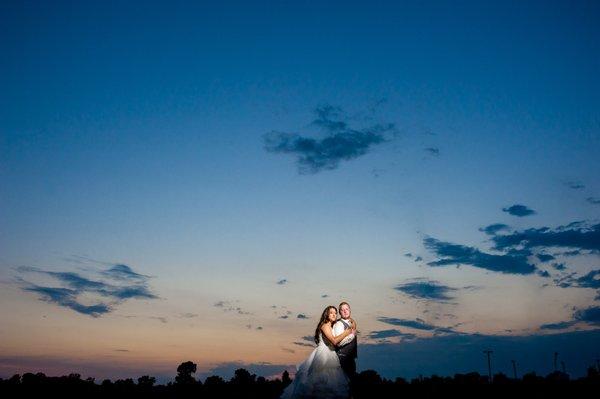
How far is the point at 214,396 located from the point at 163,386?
3.10m

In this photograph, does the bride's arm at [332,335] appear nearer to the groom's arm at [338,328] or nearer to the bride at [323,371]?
the bride at [323,371]

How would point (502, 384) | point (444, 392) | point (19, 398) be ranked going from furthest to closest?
point (444, 392) < point (502, 384) < point (19, 398)

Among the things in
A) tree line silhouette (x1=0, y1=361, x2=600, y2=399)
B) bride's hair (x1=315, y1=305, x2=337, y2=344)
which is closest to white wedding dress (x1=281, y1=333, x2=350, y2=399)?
bride's hair (x1=315, y1=305, x2=337, y2=344)

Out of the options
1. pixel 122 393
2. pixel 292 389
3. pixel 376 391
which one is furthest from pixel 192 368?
pixel 292 389

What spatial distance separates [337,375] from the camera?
328 inches

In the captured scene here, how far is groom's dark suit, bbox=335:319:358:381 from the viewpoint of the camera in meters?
8.59

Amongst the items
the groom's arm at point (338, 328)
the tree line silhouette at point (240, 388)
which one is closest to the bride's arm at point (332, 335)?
the groom's arm at point (338, 328)

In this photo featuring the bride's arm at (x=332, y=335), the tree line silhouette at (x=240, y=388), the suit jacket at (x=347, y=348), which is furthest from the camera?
the tree line silhouette at (x=240, y=388)

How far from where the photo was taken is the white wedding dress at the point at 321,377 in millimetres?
8188

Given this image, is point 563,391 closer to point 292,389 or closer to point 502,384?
point 502,384

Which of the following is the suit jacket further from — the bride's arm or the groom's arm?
the bride's arm

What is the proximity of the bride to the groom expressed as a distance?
97 millimetres

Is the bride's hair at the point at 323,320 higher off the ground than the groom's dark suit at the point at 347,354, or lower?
higher

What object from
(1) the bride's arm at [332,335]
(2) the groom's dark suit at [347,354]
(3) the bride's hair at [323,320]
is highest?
(3) the bride's hair at [323,320]
